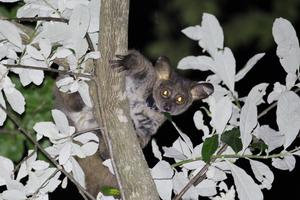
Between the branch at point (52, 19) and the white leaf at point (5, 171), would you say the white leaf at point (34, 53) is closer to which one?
the branch at point (52, 19)

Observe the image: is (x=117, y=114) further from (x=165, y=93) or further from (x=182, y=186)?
(x=165, y=93)

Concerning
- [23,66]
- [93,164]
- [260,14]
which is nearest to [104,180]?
[93,164]

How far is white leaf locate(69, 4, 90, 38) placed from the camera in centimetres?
251

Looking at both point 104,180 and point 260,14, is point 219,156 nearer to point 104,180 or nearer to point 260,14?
point 104,180

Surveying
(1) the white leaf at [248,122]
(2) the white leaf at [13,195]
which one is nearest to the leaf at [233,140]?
(1) the white leaf at [248,122]

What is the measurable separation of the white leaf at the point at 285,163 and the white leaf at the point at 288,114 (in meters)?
0.11

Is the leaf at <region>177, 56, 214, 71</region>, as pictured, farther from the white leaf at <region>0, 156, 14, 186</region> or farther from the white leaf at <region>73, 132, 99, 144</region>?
the white leaf at <region>0, 156, 14, 186</region>

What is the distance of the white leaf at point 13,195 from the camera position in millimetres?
2488

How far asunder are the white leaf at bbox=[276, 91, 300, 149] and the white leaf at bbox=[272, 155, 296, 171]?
4.4 inches

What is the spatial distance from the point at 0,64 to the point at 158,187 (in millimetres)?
778

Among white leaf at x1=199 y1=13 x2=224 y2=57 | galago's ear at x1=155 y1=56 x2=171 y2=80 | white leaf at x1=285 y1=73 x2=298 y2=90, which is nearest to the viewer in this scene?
white leaf at x1=285 y1=73 x2=298 y2=90

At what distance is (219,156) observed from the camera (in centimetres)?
255

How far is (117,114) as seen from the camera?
2613mm

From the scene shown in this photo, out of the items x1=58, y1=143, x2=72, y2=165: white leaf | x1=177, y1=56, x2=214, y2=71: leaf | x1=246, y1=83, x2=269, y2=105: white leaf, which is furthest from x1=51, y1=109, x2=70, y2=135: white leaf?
x1=246, y1=83, x2=269, y2=105: white leaf
